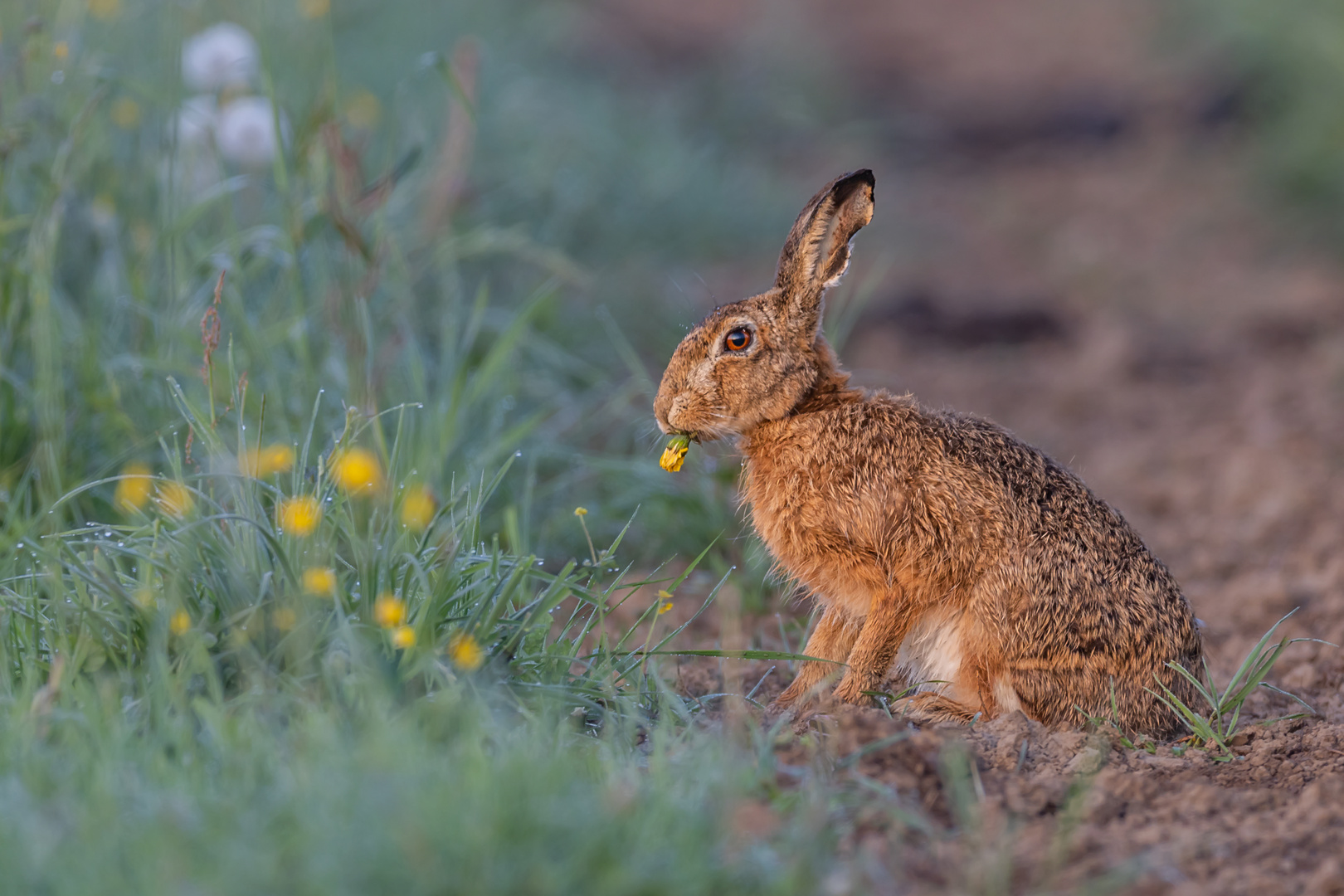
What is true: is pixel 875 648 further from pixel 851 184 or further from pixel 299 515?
pixel 299 515

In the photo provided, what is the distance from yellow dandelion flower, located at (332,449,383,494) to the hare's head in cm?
96

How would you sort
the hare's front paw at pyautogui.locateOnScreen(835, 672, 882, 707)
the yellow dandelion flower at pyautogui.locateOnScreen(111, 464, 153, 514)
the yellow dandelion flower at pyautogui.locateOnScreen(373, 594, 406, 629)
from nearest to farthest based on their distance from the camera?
1. the yellow dandelion flower at pyautogui.locateOnScreen(373, 594, 406, 629)
2. the yellow dandelion flower at pyautogui.locateOnScreen(111, 464, 153, 514)
3. the hare's front paw at pyautogui.locateOnScreen(835, 672, 882, 707)

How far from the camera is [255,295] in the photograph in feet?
16.8

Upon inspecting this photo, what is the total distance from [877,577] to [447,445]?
151 centimetres

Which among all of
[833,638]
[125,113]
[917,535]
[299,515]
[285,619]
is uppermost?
[125,113]

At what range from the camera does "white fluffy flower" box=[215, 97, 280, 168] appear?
5590 mm

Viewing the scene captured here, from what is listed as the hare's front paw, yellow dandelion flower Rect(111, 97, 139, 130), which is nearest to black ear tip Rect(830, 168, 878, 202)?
the hare's front paw

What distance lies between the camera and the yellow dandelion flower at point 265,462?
9.88ft

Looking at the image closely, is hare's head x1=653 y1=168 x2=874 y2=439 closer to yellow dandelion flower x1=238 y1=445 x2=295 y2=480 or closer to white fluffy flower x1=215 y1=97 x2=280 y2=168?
yellow dandelion flower x1=238 y1=445 x2=295 y2=480

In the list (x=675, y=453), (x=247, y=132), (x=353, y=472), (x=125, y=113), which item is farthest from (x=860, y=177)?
(x=125, y=113)

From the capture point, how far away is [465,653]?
270cm

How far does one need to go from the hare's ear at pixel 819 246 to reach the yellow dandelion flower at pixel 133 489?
5.91 feet

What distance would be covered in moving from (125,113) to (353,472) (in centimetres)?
350

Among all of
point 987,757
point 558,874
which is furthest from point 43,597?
point 987,757
